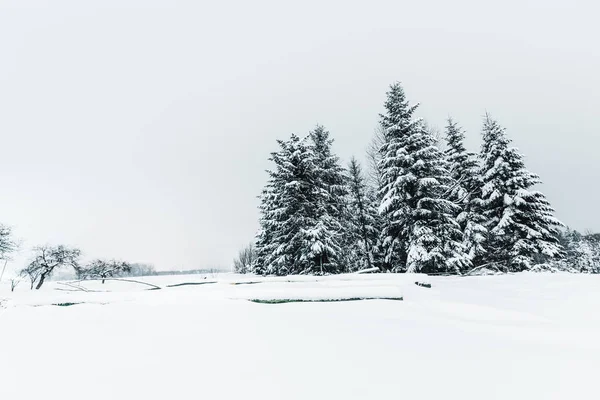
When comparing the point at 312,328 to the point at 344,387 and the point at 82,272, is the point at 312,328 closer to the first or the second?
the point at 344,387

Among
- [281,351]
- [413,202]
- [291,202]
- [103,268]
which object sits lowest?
[281,351]

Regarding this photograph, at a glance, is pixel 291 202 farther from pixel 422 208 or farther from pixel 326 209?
pixel 422 208

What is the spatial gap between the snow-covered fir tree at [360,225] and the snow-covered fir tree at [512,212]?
24.1 feet

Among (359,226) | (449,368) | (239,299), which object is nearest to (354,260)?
(359,226)

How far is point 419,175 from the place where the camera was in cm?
1545

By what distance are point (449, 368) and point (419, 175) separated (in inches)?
572

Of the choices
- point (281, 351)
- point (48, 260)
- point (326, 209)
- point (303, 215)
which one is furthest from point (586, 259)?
point (48, 260)

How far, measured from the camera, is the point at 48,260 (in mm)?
25469

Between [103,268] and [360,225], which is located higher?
[360,225]

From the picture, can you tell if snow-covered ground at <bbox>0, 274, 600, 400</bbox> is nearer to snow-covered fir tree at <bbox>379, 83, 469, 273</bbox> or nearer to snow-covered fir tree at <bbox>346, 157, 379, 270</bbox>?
snow-covered fir tree at <bbox>379, 83, 469, 273</bbox>

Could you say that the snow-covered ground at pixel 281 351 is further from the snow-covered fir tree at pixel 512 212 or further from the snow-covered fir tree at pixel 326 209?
the snow-covered fir tree at pixel 512 212

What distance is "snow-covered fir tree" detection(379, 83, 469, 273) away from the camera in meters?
14.2

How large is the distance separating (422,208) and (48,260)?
31.4m

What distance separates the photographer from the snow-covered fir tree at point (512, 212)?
16234 mm
